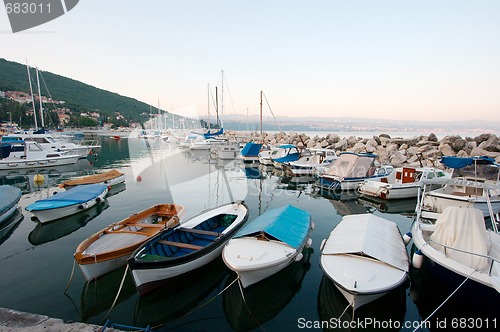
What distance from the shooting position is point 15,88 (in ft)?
351

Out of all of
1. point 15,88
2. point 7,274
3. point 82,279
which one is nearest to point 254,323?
point 82,279

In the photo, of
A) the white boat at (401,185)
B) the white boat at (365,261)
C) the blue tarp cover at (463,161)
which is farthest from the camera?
the white boat at (401,185)

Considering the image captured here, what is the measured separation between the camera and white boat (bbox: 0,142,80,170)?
2654cm

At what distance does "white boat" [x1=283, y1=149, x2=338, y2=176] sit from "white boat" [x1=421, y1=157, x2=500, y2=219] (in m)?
11.5

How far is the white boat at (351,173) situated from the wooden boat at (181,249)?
1065 cm

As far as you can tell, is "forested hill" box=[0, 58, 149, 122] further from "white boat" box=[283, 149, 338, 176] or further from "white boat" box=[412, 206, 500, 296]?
"white boat" box=[412, 206, 500, 296]

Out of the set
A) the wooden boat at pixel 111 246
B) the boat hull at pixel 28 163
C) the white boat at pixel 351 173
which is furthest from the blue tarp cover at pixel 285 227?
the boat hull at pixel 28 163

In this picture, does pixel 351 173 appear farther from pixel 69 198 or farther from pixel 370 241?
pixel 69 198

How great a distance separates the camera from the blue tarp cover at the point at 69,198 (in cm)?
1232

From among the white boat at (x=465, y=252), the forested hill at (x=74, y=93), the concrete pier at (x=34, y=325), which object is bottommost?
the concrete pier at (x=34, y=325)

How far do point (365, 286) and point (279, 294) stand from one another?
2.63 meters

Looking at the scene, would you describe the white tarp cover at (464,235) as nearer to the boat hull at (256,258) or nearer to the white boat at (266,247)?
the white boat at (266,247)

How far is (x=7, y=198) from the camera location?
43.8 ft

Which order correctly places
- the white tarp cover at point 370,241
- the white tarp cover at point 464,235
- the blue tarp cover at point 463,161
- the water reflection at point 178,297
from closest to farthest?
the white tarp cover at point 464,235
the water reflection at point 178,297
the white tarp cover at point 370,241
the blue tarp cover at point 463,161
